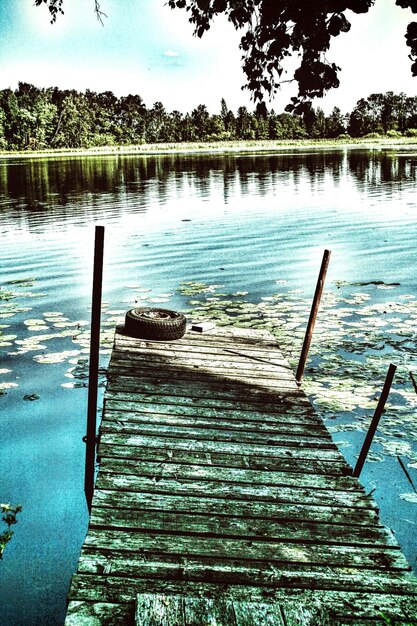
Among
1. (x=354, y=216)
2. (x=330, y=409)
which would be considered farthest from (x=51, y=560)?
(x=354, y=216)

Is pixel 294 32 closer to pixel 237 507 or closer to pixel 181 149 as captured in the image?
pixel 237 507

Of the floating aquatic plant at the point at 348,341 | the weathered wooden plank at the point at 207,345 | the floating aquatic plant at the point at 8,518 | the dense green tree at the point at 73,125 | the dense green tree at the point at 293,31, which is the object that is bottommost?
the floating aquatic plant at the point at 8,518

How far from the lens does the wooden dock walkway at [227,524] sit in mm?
2809

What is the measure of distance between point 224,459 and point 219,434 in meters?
0.50

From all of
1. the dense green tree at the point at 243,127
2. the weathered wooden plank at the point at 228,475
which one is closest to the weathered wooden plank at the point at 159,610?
the weathered wooden plank at the point at 228,475

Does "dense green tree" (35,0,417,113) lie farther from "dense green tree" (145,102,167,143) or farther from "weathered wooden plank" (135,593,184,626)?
"dense green tree" (145,102,167,143)

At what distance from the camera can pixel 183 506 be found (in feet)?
12.5

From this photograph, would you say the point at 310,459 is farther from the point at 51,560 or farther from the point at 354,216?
the point at 354,216

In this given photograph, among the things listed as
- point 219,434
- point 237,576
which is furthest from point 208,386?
point 237,576

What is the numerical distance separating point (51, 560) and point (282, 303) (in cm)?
795

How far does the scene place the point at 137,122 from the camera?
435ft

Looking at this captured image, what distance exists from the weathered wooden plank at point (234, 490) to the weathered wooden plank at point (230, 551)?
0.53 meters

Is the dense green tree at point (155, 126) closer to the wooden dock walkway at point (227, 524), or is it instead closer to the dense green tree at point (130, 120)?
the dense green tree at point (130, 120)

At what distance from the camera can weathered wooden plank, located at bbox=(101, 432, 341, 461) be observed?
4.72 metres
